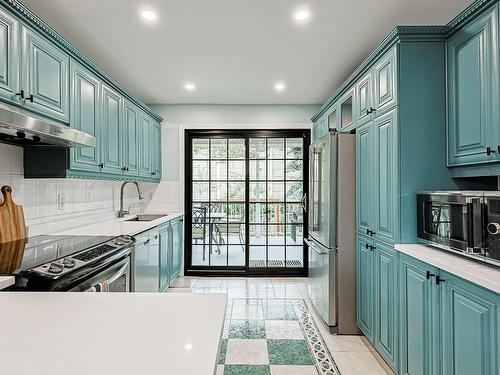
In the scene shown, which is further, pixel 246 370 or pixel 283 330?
pixel 283 330

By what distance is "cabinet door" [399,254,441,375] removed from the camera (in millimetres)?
1670

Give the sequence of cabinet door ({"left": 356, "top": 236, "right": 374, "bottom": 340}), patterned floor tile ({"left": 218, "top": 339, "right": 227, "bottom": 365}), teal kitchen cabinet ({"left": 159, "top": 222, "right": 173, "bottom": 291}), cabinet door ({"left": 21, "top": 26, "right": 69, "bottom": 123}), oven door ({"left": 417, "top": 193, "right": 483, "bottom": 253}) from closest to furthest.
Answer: oven door ({"left": 417, "top": 193, "right": 483, "bottom": 253}), cabinet door ({"left": 21, "top": 26, "right": 69, "bottom": 123}), patterned floor tile ({"left": 218, "top": 339, "right": 227, "bottom": 365}), cabinet door ({"left": 356, "top": 236, "right": 374, "bottom": 340}), teal kitchen cabinet ({"left": 159, "top": 222, "right": 173, "bottom": 291})

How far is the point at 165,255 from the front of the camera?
3.71m

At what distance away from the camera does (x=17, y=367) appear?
61 cm

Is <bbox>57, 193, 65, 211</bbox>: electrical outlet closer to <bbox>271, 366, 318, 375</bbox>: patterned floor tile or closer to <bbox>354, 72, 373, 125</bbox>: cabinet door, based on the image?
<bbox>271, 366, 318, 375</bbox>: patterned floor tile

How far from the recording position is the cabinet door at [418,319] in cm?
167

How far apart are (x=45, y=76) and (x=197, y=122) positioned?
8.64 ft

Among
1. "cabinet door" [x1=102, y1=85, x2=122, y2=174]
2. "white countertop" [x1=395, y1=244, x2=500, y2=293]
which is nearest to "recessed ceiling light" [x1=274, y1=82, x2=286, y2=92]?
"cabinet door" [x1=102, y1=85, x2=122, y2=174]

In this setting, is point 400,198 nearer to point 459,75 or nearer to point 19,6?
point 459,75

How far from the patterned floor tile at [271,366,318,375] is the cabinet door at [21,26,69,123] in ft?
7.59

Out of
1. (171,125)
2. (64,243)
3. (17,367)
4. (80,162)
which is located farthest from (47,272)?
(171,125)

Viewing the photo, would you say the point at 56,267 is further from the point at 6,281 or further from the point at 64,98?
the point at 64,98

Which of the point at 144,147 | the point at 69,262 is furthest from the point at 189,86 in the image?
the point at 69,262

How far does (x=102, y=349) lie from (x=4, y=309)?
19.2 inches
